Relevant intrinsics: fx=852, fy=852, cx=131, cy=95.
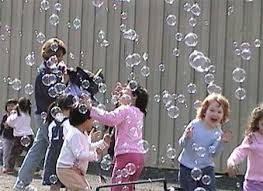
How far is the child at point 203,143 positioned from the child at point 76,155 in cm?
77

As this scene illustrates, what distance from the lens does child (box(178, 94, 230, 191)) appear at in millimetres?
6945

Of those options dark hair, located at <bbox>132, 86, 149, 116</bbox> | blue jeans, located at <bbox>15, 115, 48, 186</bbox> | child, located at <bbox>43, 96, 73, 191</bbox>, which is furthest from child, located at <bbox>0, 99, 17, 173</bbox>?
dark hair, located at <bbox>132, 86, 149, 116</bbox>

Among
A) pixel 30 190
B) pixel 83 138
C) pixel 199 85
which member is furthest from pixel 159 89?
pixel 83 138

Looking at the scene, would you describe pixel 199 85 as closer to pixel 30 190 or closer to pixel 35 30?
pixel 35 30

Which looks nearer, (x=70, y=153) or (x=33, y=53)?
(x=70, y=153)

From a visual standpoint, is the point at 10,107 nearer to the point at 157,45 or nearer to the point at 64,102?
the point at 157,45

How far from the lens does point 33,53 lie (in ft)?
42.7

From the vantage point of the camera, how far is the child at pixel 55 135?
7.48 metres

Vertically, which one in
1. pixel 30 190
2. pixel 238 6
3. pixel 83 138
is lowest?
pixel 30 190

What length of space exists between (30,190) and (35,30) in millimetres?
5107

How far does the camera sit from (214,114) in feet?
22.9

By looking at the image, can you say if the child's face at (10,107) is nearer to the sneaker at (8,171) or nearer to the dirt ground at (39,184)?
the sneaker at (8,171)

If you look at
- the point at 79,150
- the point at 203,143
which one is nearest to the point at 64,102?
the point at 79,150

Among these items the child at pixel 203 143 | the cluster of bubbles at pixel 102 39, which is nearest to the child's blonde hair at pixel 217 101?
the child at pixel 203 143
